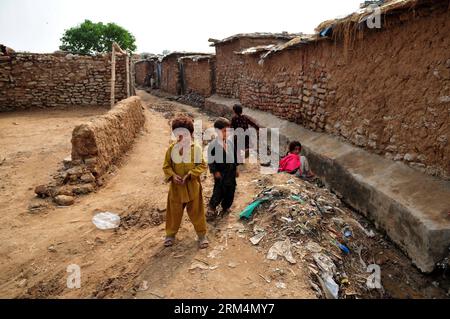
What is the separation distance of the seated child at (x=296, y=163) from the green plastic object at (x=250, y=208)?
1389mm

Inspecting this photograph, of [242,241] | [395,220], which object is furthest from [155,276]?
[395,220]

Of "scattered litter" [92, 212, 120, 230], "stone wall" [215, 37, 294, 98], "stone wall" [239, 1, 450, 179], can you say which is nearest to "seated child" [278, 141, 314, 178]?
"stone wall" [239, 1, 450, 179]

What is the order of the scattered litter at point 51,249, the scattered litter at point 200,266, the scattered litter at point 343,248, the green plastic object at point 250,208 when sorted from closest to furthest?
1. the scattered litter at point 200,266
2. the scattered litter at point 51,249
3. the scattered litter at point 343,248
4. the green plastic object at point 250,208

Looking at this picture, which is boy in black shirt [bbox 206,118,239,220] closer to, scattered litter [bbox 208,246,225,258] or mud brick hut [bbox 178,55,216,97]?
scattered litter [bbox 208,246,225,258]

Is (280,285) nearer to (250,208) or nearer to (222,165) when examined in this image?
(250,208)

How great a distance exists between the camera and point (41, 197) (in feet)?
16.4

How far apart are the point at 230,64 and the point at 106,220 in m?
10.4

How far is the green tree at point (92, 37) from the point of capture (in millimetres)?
35875

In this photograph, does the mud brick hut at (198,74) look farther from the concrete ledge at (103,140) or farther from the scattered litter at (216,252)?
the scattered litter at (216,252)

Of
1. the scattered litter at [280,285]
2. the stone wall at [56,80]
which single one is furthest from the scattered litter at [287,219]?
the stone wall at [56,80]

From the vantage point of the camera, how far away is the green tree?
1412 inches

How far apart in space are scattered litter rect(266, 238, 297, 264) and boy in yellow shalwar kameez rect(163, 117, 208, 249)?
0.75 metres

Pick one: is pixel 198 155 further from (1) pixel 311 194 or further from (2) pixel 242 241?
(1) pixel 311 194

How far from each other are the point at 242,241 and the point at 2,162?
574cm
